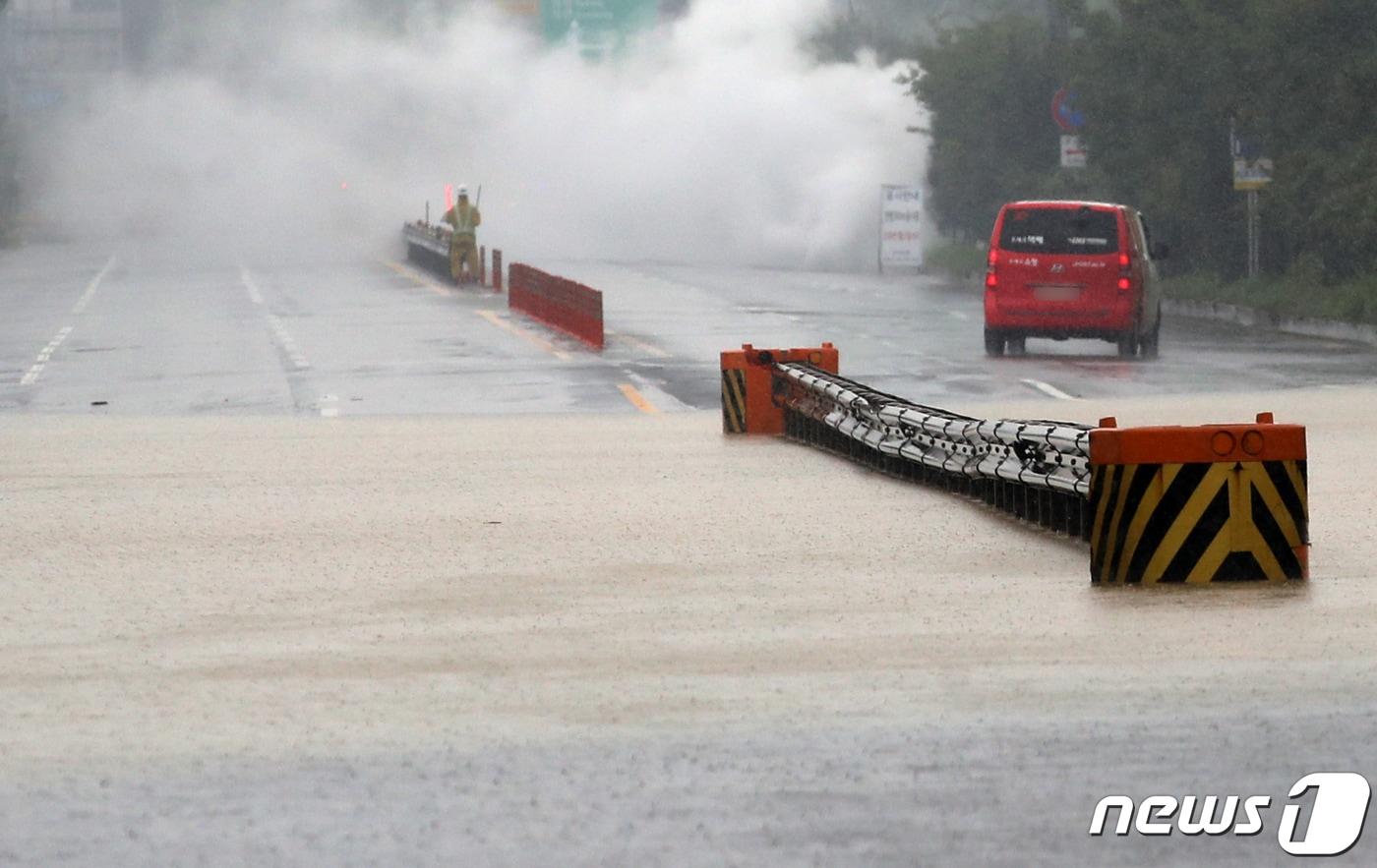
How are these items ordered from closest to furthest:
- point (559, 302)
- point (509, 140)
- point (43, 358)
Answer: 1. point (43, 358)
2. point (559, 302)
3. point (509, 140)

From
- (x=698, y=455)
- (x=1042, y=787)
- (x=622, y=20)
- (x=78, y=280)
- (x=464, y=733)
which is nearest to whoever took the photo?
(x=1042, y=787)

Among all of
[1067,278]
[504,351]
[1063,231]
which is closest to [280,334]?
[504,351]

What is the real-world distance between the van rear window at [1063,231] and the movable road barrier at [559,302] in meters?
5.47

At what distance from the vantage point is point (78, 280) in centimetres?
6022

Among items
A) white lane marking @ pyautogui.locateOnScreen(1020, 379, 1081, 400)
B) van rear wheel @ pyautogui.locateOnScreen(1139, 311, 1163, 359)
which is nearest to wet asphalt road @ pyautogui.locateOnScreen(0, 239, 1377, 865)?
white lane marking @ pyautogui.locateOnScreen(1020, 379, 1081, 400)

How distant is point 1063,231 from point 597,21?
261 ft

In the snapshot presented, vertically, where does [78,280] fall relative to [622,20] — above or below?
below

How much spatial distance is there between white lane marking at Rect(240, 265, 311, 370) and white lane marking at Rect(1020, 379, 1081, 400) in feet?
27.8

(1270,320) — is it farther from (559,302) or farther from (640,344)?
(640,344)

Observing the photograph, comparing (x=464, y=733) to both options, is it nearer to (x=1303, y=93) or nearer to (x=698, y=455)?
(x=698, y=455)

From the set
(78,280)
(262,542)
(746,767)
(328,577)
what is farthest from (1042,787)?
(78,280)

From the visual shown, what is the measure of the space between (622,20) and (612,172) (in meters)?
26.0

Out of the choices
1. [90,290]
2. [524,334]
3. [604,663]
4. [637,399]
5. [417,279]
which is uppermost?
[604,663]

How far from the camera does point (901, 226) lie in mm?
62844
